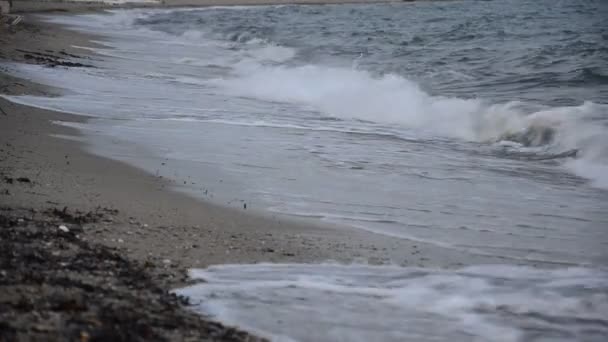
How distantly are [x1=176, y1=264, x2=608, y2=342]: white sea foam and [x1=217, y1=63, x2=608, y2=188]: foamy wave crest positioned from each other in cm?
407

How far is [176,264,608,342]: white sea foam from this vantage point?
3537mm

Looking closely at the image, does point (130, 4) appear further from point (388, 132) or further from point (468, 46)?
point (388, 132)

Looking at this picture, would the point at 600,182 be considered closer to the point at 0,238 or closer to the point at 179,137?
the point at 179,137

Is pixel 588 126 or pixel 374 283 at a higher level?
pixel 588 126

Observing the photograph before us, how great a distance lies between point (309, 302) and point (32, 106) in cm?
607

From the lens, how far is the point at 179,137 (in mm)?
8172

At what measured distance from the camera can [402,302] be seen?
388 cm

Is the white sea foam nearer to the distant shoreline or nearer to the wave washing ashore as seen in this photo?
the wave washing ashore

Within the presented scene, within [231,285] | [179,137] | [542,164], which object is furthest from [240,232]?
[542,164]

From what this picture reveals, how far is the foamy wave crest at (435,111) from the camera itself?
9016 mm

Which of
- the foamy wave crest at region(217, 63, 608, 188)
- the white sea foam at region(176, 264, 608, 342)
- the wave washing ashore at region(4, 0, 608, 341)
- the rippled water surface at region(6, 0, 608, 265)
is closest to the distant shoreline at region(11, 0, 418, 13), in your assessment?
the rippled water surface at region(6, 0, 608, 265)

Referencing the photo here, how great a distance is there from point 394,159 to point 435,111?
363cm

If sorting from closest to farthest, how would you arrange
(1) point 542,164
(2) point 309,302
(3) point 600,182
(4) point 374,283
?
(2) point 309,302 < (4) point 374,283 < (3) point 600,182 < (1) point 542,164

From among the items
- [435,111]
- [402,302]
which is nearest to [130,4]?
[435,111]
